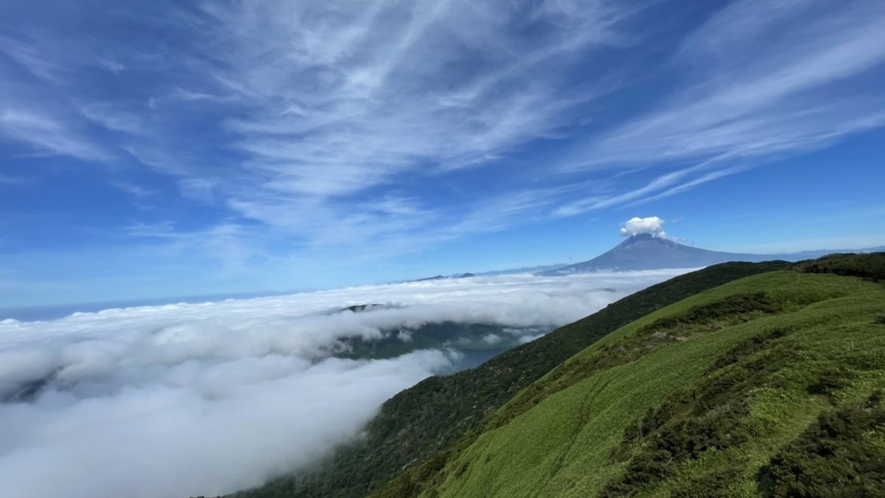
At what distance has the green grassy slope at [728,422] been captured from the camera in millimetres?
12289

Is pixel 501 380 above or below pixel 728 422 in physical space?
below

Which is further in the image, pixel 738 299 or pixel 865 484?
pixel 738 299

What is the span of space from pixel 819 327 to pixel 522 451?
23.6 meters

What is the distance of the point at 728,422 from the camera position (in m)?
16.2

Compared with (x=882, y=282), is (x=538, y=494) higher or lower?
lower

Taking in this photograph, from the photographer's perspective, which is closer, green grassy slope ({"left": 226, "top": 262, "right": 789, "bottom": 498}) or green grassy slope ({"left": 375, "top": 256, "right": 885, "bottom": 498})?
green grassy slope ({"left": 375, "top": 256, "right": 885, "bottom": 498})

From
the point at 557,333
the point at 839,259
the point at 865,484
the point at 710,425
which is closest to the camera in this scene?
the point at 865,484

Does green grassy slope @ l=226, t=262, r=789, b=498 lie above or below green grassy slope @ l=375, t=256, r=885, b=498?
below

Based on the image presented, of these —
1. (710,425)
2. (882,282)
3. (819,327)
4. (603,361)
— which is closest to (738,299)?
(882,282)

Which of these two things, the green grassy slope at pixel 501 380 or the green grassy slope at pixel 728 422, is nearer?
the green grassy slope at pixel 728 422

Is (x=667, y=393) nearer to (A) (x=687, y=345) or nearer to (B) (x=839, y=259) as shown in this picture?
(A) (x=687, y=345)

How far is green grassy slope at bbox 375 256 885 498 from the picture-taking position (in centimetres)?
1229

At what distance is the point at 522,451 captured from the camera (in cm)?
3388

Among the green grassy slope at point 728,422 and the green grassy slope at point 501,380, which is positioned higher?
the green grassy slope at point 728,422
